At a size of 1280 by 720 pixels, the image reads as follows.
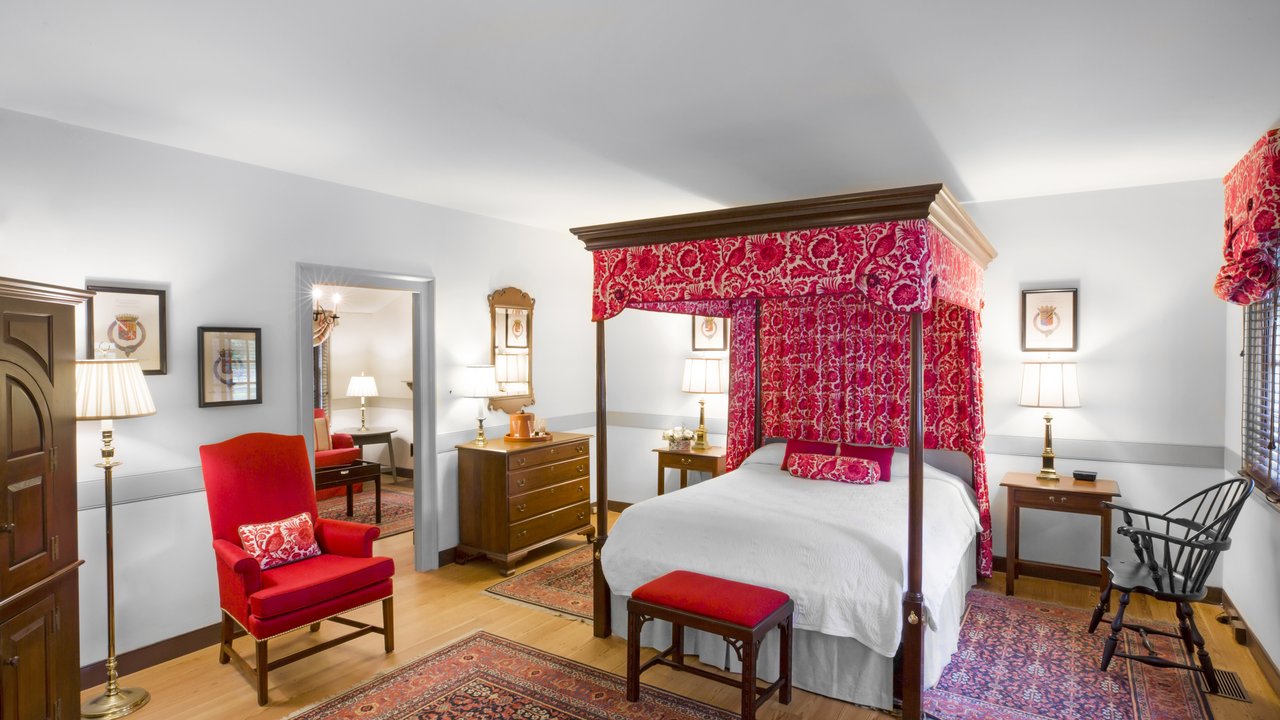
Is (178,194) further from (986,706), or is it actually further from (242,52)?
(986,706)

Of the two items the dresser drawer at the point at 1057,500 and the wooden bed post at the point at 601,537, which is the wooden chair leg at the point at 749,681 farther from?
the dresser drawer at the point at 1057,500

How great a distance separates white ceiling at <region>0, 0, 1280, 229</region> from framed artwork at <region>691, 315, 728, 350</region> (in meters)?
2.09

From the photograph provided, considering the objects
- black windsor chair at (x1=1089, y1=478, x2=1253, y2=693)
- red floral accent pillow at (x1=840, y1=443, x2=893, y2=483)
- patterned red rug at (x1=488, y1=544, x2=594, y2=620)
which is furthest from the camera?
red floral accent pillow at (x1=840, y1=443, x2=893, y2=483)

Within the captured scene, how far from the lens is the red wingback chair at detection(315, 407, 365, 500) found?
6512 millimetres

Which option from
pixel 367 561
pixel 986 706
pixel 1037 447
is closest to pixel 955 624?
pixel 986 706

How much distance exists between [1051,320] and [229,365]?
5254 mm

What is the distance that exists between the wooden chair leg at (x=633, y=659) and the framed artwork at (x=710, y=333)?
342cm

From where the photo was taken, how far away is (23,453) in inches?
94.3

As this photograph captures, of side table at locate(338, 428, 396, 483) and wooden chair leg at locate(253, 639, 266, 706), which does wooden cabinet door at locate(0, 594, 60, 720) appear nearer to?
wooden chair leg at locate(253, 639, 266, 706)

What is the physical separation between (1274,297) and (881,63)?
2.46 m

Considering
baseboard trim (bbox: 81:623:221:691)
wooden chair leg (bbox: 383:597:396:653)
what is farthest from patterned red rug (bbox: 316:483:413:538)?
wooden chair leg (bbox: 383:597:396:653)

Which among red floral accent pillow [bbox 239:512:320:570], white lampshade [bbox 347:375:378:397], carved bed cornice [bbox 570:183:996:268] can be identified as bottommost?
red floral accent pillow [bbox 239:512:320:570]

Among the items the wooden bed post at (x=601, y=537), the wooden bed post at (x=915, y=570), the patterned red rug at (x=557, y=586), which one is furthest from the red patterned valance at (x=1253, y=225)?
the patterned red rug at (x=557, y=586)

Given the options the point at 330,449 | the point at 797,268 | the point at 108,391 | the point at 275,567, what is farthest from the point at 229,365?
the point at 330,449
